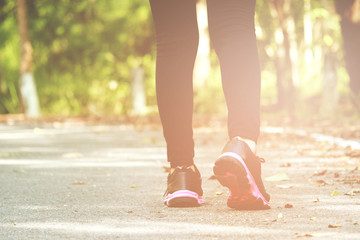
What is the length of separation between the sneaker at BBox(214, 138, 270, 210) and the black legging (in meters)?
0.11

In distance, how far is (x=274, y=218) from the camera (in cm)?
247

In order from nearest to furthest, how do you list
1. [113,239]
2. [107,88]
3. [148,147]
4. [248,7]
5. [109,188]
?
[113,239], [248,7], [109,188], [148,147], [107,88]

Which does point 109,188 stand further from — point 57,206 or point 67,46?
point 67,46

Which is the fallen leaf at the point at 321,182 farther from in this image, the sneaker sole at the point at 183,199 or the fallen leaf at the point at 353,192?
the sneaker sole at the point at 183,199

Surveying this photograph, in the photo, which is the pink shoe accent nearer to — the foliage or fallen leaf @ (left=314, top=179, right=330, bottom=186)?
fallen leaf @ (left=314, top=179, right=330, bottom=186)

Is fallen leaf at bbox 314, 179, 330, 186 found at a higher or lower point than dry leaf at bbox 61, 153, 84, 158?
higher

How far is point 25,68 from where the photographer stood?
702 inches

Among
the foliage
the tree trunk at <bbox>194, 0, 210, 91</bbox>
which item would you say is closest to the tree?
the tree trunk at <bbox>194, 0, 210, 91</bbox>

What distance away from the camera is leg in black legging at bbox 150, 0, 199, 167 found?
296cm

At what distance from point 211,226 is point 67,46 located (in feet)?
64.8

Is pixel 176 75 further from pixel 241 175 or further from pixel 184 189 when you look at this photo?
pixel 241 175

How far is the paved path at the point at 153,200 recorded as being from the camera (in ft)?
7.55

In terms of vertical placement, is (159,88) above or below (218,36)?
below

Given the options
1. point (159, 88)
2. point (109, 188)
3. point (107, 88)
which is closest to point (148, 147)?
point (109, 188)
